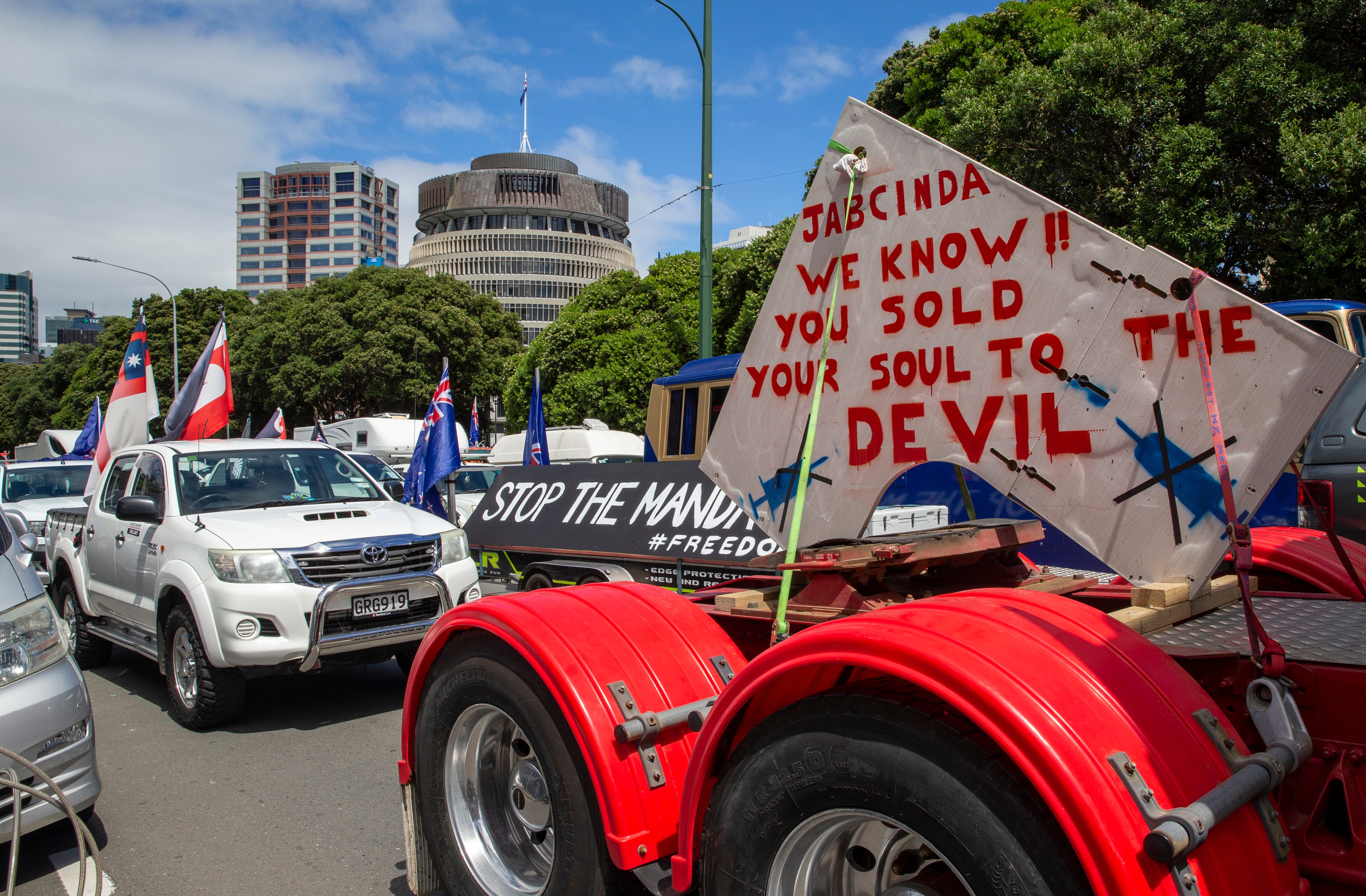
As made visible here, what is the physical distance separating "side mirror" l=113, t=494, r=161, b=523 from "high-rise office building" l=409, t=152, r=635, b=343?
4023 inches

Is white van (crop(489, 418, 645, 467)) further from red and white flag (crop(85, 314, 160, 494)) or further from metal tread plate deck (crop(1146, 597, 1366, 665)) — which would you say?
metal tread plate deck (crop(1146, 597, 1366, 665))

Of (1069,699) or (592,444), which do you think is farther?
(592,444)

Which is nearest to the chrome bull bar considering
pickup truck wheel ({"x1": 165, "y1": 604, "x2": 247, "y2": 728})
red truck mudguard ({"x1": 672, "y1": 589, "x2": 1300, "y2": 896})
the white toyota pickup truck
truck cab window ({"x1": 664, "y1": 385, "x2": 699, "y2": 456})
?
the white toyota pickup truck

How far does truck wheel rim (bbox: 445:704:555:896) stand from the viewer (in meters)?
2.92

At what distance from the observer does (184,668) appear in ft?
20.0

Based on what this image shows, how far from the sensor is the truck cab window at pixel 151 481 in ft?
21.8

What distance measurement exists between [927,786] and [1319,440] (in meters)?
6.08

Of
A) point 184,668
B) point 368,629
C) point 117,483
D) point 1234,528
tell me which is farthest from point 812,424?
point 117,483

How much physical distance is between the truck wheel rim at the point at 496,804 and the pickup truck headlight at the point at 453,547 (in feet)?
11.9

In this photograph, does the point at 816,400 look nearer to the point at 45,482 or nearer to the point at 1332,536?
the point at 1332,536

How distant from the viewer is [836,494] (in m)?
2.82

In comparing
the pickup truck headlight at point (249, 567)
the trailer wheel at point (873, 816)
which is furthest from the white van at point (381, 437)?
the trailer wheel at point (873, 816)

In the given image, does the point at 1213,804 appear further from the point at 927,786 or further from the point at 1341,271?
the point at 1341,271

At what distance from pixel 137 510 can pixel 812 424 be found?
5469 millimetres
